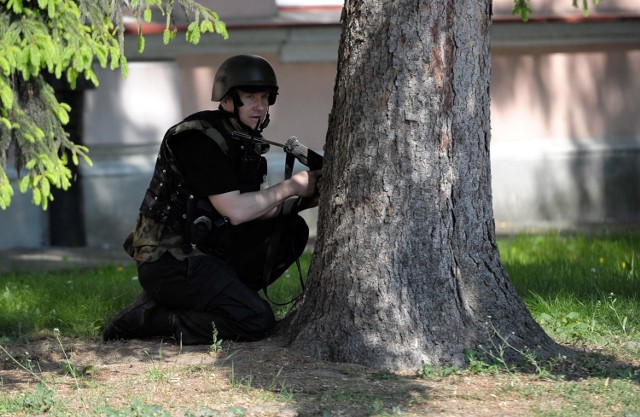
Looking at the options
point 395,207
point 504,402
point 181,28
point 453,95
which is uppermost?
point 181,28

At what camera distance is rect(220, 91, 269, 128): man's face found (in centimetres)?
559

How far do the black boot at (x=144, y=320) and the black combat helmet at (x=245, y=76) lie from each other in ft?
3.56

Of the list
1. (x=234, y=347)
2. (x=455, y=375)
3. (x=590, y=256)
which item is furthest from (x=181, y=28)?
(x=455, y=375)

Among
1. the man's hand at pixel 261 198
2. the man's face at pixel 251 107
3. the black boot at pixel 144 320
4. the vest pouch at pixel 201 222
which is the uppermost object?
the man's face at pixel 251 107

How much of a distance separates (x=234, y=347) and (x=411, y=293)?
0.96 m

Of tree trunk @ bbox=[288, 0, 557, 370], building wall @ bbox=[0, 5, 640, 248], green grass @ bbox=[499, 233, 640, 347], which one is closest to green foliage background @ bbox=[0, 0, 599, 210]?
tree trunk @ bbox=[288, 0, 557, 370]

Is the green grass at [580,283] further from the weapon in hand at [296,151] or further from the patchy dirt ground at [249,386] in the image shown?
the weapon in hand at [296,151]

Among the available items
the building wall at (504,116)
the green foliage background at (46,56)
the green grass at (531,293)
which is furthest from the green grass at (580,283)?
the green foliage background at (46,56)

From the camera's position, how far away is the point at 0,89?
4.59m

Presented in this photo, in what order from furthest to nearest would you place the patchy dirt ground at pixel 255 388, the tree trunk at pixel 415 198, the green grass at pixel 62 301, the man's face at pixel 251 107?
1. the green grass at pixel 62 301
2. the man's face at pixel 251 107
3. the tree trunk at pixel 415 198
4. the patchy dirt ground at pixel 255 388

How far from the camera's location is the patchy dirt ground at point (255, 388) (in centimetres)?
428

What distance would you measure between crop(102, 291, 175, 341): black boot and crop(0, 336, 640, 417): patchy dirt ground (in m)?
0.33

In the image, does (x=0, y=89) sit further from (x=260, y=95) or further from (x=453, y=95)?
(x=453, y=95)

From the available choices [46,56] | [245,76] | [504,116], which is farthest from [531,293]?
[504,116]
